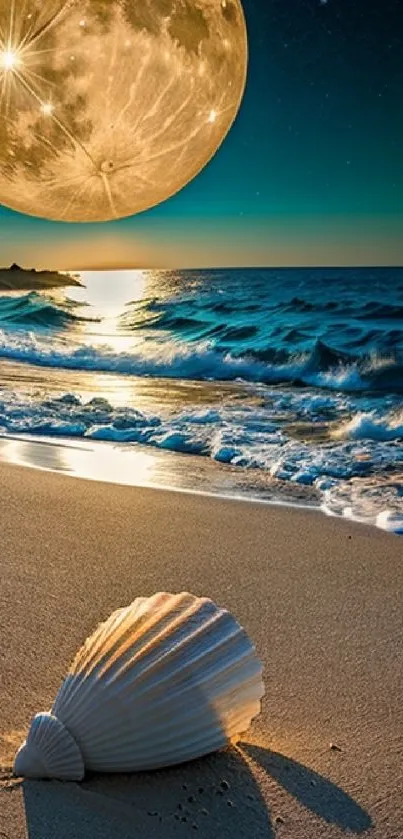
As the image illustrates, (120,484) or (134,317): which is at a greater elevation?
(134,317)

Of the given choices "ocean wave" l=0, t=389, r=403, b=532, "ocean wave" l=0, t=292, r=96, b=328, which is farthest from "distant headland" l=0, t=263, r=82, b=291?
"ocean wave" l=0, t=389, r=403, b=532

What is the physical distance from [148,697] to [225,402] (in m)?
9.68

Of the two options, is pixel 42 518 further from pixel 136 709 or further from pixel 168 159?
pixel 136 709

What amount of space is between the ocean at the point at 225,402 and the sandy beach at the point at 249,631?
84 cm

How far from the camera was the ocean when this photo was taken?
617 cm

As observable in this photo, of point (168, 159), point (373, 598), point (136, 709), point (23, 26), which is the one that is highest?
point (23, 26)

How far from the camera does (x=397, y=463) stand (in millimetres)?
6883

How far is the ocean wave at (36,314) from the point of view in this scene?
2934 cm

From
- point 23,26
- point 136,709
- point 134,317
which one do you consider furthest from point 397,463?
point 134,317

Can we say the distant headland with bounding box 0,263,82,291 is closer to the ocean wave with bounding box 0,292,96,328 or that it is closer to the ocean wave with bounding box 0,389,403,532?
the ocean wave with bounding box 0,292,96,328

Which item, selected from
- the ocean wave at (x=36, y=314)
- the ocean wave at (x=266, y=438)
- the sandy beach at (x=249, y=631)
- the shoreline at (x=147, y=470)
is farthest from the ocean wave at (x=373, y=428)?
the ocean wave at (x=36, y=314)

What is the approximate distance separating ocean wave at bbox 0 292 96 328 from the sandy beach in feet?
80.7

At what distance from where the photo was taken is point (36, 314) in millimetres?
31031

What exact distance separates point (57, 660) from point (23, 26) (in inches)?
122
